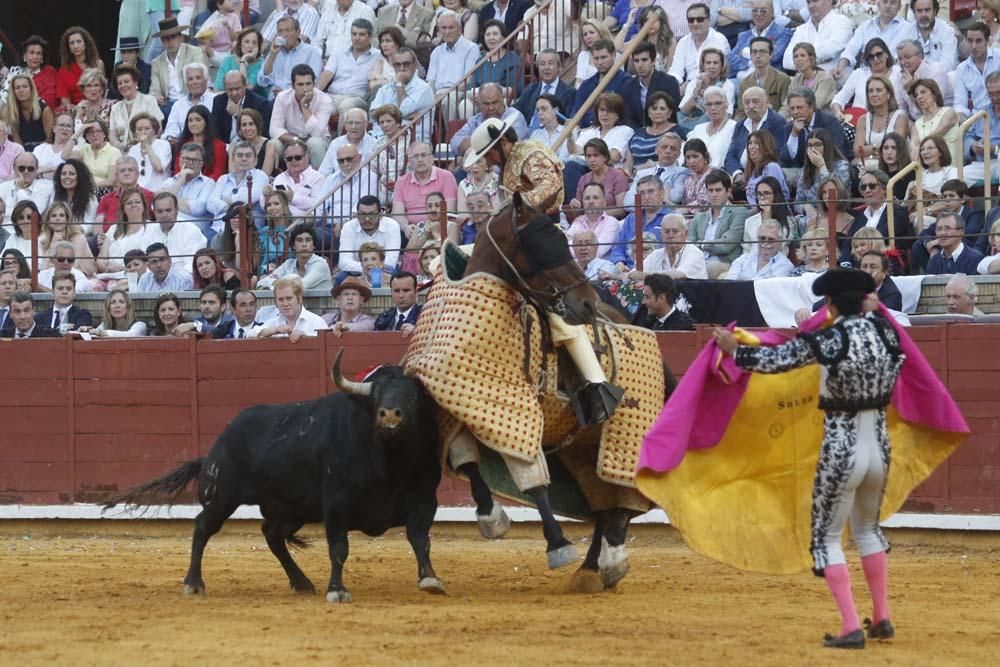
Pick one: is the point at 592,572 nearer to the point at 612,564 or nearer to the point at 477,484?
the point at 612,564

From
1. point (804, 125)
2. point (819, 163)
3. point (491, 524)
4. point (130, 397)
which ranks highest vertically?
point (804, 125)

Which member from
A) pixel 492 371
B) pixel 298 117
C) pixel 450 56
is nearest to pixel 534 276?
pixel 492 371

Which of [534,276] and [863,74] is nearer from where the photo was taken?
[534,276]

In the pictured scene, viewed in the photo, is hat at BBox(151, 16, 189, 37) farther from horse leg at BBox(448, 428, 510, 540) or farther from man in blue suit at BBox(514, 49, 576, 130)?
horse leg at BBox(448, 428, 510, 540)

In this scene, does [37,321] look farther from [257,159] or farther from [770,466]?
[770,466]

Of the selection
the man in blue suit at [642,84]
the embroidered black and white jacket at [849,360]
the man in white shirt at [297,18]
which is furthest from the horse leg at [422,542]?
the man in white shirt at [297,18]

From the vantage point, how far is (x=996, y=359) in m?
11.1

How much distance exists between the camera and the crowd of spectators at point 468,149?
471 inches

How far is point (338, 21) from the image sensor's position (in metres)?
16.2

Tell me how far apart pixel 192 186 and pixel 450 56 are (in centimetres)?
231

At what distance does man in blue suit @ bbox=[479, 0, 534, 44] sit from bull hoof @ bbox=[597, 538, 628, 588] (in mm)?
7269

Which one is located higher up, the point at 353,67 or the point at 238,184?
the point at 353,67

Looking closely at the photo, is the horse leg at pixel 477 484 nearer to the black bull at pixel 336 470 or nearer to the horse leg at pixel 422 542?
the black bull at pixel 336 470

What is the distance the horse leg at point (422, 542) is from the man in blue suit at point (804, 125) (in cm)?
487
